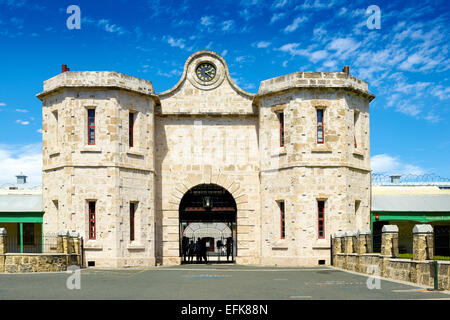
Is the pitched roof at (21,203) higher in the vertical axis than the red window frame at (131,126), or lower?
lower

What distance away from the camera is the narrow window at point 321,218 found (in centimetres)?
2766

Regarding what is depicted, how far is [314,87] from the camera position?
27938 millimetres

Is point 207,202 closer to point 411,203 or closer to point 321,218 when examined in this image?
point 321,218

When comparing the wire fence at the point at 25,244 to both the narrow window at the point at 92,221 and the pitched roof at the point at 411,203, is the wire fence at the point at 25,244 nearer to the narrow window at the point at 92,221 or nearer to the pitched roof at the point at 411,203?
the narrow window at the point at 92,221

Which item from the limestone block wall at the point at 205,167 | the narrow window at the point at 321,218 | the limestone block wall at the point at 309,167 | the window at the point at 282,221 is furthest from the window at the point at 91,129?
the narrow window at the point at 321,218

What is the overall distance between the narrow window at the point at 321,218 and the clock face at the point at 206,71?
29.0ft

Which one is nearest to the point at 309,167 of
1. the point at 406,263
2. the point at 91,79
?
the point at 406,263

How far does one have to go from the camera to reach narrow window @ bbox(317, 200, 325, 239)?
27656mm

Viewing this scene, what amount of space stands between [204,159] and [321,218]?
6.93m

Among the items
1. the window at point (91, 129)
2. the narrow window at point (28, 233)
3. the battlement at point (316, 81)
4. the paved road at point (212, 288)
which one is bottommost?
the paved road at point (212, 288)

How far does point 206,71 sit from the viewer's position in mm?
30984

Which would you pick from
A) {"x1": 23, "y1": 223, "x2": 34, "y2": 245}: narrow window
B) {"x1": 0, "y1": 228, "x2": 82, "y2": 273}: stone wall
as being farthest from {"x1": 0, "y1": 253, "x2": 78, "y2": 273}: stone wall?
{"x1": 23, "y1": 223, "x2": 34, "y2": 245}: narrow window

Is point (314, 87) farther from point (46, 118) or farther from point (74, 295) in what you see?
point (74, 295)

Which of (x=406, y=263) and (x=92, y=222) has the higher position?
(x=92, y=222)
